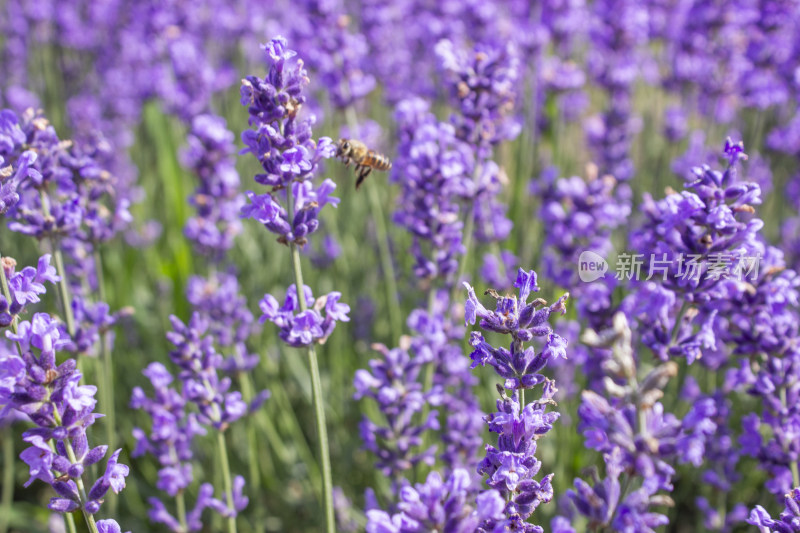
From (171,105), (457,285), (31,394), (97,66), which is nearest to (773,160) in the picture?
(457,285)

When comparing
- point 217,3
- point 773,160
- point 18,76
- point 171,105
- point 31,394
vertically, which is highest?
point 217,3

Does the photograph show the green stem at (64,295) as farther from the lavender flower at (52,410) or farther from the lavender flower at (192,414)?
the lavender flower at (52,410)

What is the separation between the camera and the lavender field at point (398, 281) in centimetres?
165

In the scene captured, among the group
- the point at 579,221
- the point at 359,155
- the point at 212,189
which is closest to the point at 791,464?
the point at 579,221

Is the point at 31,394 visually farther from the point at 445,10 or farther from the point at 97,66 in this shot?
the point at 97,66

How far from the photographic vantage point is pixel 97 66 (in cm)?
605

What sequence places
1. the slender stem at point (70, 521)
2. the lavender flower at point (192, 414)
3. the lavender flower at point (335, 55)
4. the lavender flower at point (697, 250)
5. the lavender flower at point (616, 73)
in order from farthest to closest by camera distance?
the lavender flower at point (616, 73) → the lavender flower at point (335, 55) → the lavender flower at point (192, 414) → the lavender flower at point (697, 250) → the slender stem at point (70, 521)

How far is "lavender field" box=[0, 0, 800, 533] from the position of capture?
1.65 meters

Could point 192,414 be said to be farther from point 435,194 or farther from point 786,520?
point 786,520

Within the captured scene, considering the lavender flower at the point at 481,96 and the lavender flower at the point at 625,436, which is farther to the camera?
the lavender flower at the point at 481,96

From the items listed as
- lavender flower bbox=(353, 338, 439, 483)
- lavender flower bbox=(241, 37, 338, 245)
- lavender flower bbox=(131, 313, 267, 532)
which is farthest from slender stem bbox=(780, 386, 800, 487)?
lavender flower bbox=(131, 313, 267, 532)

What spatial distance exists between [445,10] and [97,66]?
337 centimetres

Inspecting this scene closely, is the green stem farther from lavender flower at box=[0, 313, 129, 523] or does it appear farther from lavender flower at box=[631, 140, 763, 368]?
lavender flower at box=[631, 140, 763, 368]

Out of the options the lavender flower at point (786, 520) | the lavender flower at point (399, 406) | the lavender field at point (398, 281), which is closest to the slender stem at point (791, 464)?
the lavender field at point (398, 281)
